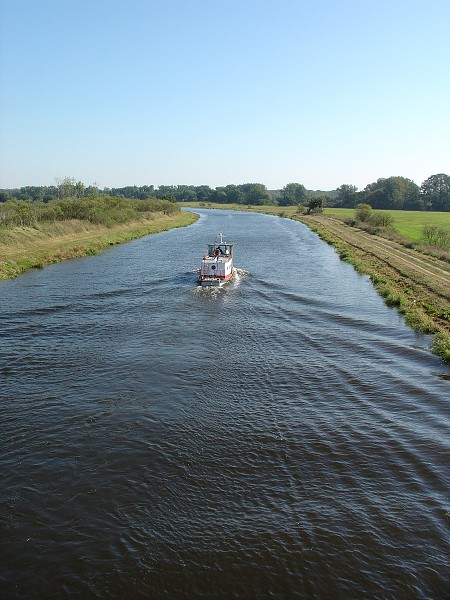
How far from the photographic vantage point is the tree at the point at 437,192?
174462 mm

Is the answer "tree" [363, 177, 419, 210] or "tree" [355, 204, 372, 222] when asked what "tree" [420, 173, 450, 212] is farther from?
"tree" [355, 204, 372, 222]

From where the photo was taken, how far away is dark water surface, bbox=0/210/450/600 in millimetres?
10906

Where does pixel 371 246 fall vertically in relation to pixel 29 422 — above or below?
above

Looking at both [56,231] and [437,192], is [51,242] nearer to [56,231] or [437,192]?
[56,231]

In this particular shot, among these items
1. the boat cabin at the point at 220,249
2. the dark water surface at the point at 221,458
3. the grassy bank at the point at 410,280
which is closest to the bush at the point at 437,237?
the grassy bank at the point at 410,280

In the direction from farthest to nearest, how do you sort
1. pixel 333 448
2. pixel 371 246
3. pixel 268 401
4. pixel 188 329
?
1. pixel 371 246
2. pixel 188 329
3. pixel 268 401
4. pixel 333 448

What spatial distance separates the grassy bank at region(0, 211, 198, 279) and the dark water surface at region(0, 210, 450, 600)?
18084 millimetres

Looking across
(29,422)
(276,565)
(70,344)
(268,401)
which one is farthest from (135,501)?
(70,344)

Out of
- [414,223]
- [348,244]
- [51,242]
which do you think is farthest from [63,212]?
[414,223]

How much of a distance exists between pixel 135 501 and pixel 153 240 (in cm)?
6593

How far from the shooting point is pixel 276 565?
11.1 metres

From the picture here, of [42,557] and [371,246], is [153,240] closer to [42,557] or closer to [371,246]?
[371,246]

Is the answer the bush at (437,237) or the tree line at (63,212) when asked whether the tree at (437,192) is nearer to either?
the tree line at (63,212)

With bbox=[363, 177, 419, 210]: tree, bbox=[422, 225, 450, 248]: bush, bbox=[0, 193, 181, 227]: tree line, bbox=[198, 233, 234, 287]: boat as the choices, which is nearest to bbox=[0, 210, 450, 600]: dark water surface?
bbox=[198, 233, 234, 287]: boat
